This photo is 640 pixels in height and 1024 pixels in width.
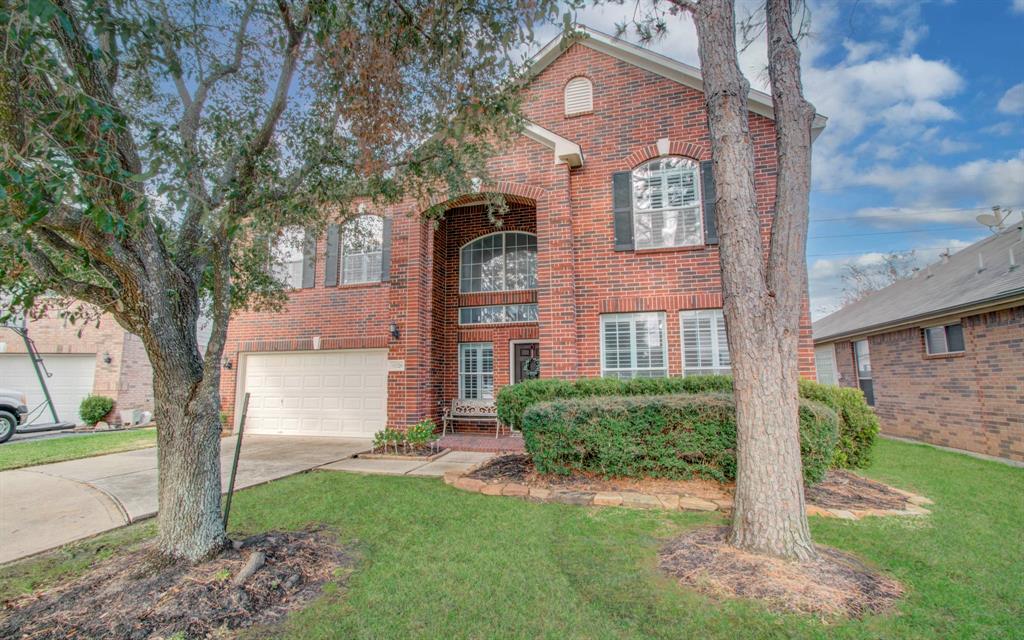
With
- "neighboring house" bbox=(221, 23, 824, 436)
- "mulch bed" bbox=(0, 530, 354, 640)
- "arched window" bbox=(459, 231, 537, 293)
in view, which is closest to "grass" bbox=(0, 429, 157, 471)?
"neighboring house" bbox=(221, 23, 824, 436)

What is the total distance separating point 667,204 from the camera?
859cm

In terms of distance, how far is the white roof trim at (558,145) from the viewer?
28.2 ft

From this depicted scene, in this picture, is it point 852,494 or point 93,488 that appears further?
point 93,488

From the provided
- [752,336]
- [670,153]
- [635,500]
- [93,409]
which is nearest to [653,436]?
[635,500]

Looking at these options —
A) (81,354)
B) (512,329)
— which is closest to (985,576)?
(512,329)

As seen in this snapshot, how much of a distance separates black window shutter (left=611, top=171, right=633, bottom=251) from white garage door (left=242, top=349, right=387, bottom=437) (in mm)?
5859

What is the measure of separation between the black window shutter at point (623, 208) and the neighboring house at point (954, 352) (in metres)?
6.40

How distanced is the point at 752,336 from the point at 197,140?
5.57 meters

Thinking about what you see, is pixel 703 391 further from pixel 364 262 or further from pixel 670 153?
pixel 364 262

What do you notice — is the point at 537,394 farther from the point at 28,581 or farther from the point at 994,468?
the point at 994,468

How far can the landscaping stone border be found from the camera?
4.55m

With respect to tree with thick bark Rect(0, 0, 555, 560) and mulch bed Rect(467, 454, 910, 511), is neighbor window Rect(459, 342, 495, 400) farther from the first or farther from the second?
tree with thick bark Rect(0, 0, 555, 560)

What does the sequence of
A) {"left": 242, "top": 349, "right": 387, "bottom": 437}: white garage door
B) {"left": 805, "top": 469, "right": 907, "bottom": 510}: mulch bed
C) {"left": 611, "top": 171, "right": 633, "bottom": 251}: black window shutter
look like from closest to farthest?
{"left": 805, "top": 469, "right": 907, "bottom": 510}: mulch bed < {"left": 611, "top": 171, "right": 633, "bottom": 251}: black window shutter < {"left": 242, "top": 349, "right": 387, "bottom": 437}: white garage door

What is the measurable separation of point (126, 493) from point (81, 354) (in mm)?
11527
